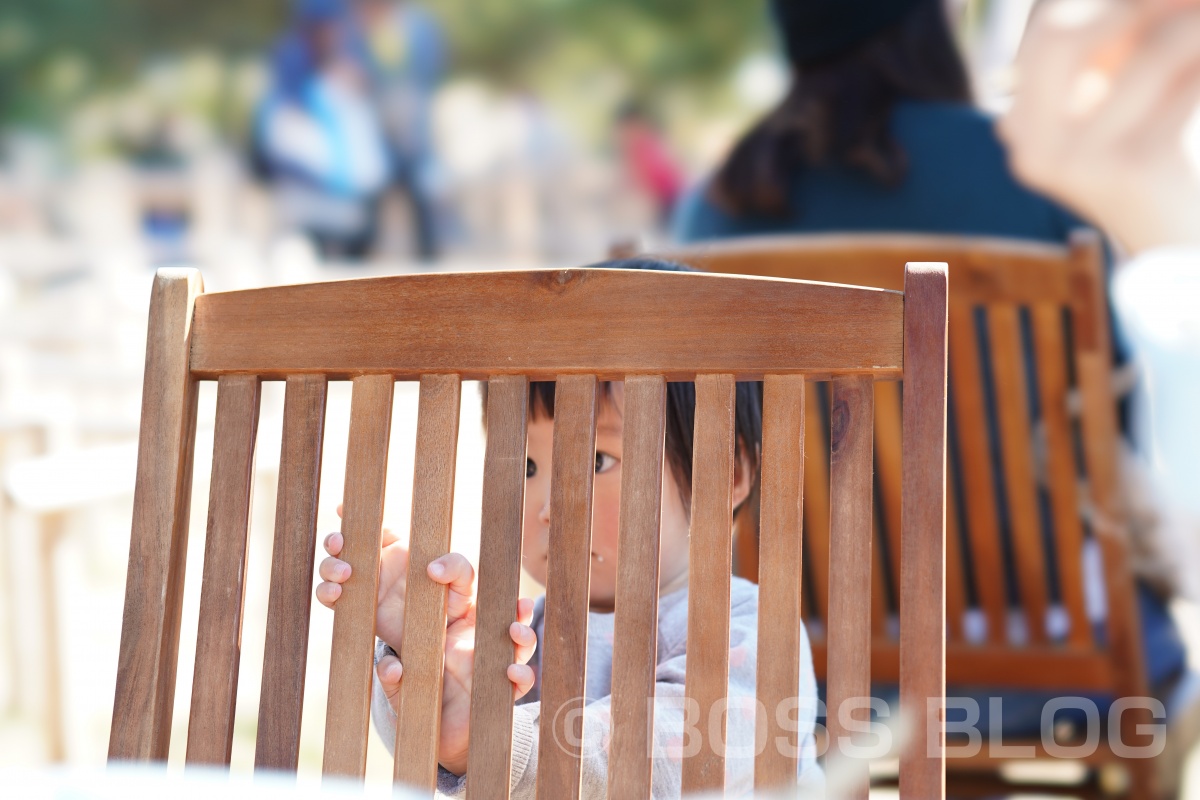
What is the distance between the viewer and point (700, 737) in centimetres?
62

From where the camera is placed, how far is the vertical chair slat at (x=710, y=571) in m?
0.62

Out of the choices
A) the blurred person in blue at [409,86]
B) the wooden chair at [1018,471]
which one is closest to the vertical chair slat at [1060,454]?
the wooden chair at [1018,471]

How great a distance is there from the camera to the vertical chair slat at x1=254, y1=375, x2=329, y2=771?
0.68 m

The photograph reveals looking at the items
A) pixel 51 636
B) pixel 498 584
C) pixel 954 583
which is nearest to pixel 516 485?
pixel 498 584

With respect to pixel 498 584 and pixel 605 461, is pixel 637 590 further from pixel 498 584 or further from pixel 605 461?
pixel 605 461

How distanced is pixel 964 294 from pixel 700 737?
67 centimetres

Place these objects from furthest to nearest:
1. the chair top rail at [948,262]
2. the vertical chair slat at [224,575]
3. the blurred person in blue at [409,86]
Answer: the blurred person in blue at [409,86] → the chair top rail at [948,262] → the vertical chair slat at [224,575]

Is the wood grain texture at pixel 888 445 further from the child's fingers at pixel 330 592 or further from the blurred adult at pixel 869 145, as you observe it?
the child's fingers at pixel 330 592

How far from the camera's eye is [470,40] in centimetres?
1103

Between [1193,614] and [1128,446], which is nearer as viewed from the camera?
[1128,446]

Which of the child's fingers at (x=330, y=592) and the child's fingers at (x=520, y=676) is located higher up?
the child's fingers at (x=330, y=592)

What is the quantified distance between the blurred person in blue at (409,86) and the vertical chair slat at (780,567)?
868 centimetres

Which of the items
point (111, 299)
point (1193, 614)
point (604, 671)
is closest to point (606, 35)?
point (111, 299)

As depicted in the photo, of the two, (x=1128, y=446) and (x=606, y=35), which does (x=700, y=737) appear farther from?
(x=606, y=35)
